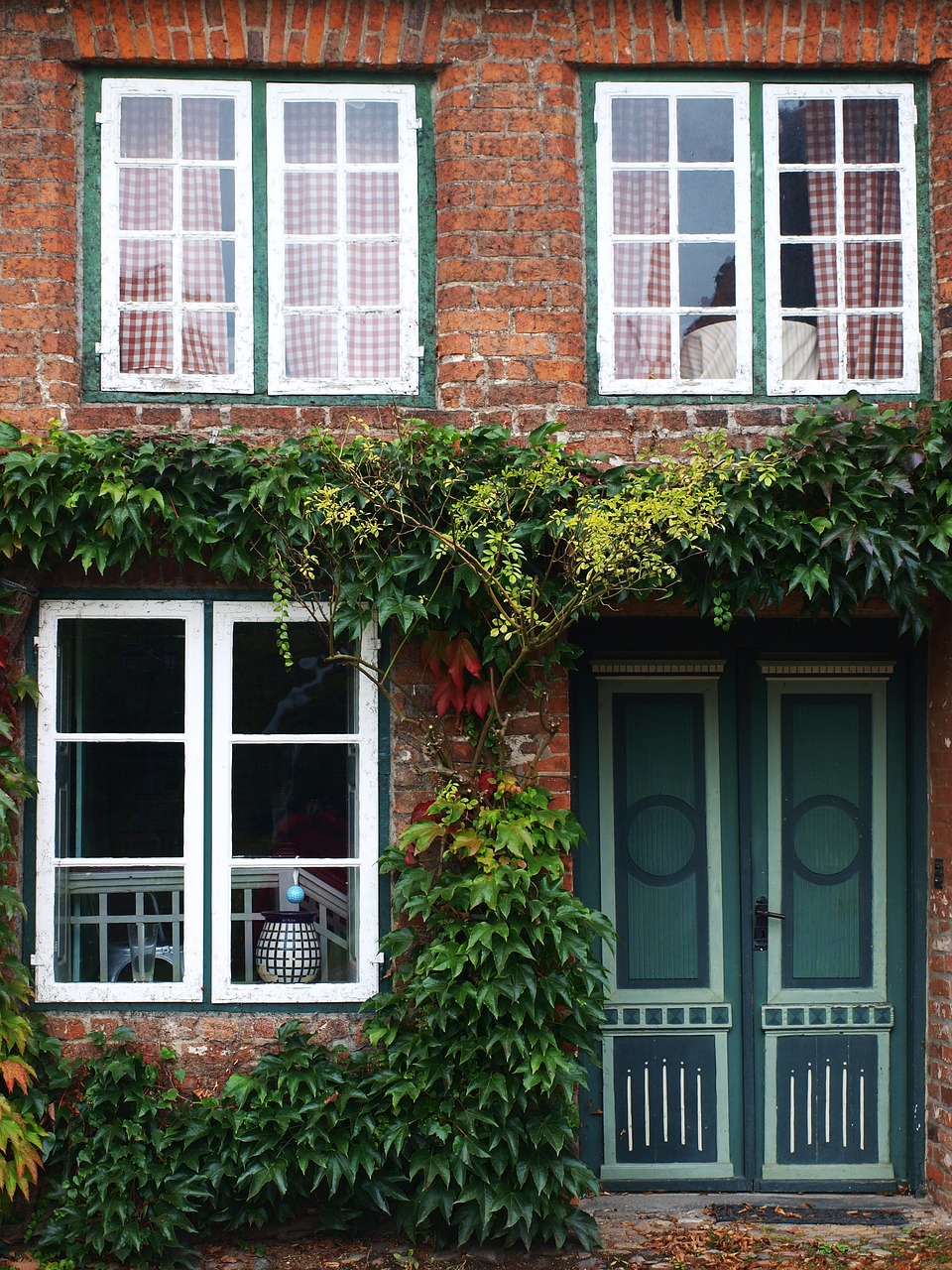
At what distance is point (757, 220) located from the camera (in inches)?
228

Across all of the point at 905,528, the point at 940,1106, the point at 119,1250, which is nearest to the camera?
the point at 119,1250

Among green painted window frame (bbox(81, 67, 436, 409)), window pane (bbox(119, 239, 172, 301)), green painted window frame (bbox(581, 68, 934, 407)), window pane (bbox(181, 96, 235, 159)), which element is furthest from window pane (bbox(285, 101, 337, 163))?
green painted window frame (bbox(581, 68, 934, 407))

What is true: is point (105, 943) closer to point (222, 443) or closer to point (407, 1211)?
point (407, 1211)

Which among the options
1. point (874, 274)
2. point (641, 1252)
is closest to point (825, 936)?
point (641, 1252)

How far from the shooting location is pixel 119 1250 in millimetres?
4996

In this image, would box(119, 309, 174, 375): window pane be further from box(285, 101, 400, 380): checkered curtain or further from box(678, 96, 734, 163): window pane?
box(678, 96, 734, 163): window pane

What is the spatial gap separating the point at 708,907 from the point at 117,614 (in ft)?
9.79

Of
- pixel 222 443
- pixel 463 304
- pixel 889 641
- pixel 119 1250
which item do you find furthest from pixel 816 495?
pixel 119 1250

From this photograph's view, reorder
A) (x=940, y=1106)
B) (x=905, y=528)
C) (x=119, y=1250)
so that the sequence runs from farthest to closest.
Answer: (x=940, y=1106)
(x=905, y=528)
(x=119, y=1250)

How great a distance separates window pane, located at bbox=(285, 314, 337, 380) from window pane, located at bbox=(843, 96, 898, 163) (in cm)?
249

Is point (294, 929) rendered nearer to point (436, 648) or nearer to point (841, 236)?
point (436, 648)

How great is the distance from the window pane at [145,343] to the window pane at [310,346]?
530 mm

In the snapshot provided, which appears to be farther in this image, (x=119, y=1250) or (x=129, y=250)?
(x=129, y=250)

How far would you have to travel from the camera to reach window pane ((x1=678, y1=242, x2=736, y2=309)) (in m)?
5.84
